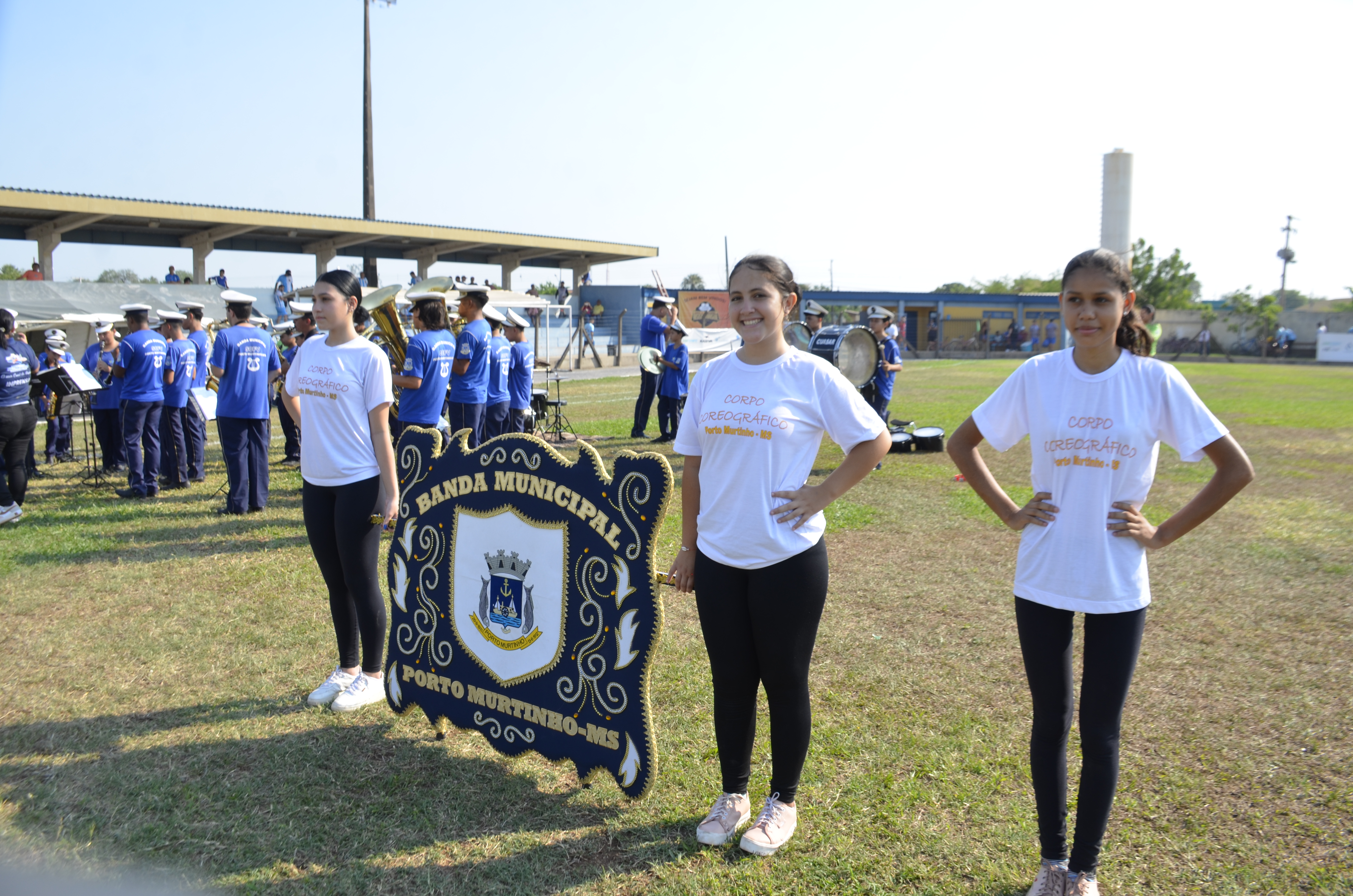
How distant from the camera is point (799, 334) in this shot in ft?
48.6

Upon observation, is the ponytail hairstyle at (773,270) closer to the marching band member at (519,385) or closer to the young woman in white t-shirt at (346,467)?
the young woman in white t-shirt at (346,467)

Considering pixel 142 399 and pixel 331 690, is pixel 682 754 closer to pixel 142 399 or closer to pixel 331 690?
pixel 331 690

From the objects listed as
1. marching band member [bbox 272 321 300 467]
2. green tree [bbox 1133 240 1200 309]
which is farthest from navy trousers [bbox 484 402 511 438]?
green tree [bbox 1133 240 1200 309]

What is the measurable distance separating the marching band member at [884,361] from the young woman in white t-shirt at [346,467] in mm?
8685

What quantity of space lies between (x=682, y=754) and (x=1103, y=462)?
2188 mm

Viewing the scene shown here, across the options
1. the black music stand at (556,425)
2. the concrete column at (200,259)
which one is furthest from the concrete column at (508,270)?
the black music stand at (556,425)

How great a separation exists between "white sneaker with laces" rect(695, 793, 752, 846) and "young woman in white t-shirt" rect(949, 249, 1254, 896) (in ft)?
3.32

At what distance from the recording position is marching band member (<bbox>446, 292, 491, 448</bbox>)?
8289mm

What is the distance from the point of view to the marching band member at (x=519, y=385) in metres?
10.6

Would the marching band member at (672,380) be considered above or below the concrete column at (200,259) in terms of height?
below

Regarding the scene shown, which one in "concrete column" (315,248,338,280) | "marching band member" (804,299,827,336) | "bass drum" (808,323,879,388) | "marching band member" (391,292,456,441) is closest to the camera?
"marching band member" (391,292,456,441)

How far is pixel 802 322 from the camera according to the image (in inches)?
551

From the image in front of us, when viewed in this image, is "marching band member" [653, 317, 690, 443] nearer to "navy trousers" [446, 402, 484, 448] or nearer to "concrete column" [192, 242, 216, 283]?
"navy trousers" [446, 402, 484, 448]

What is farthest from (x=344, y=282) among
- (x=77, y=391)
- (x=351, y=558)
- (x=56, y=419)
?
(x=56, y=419)
